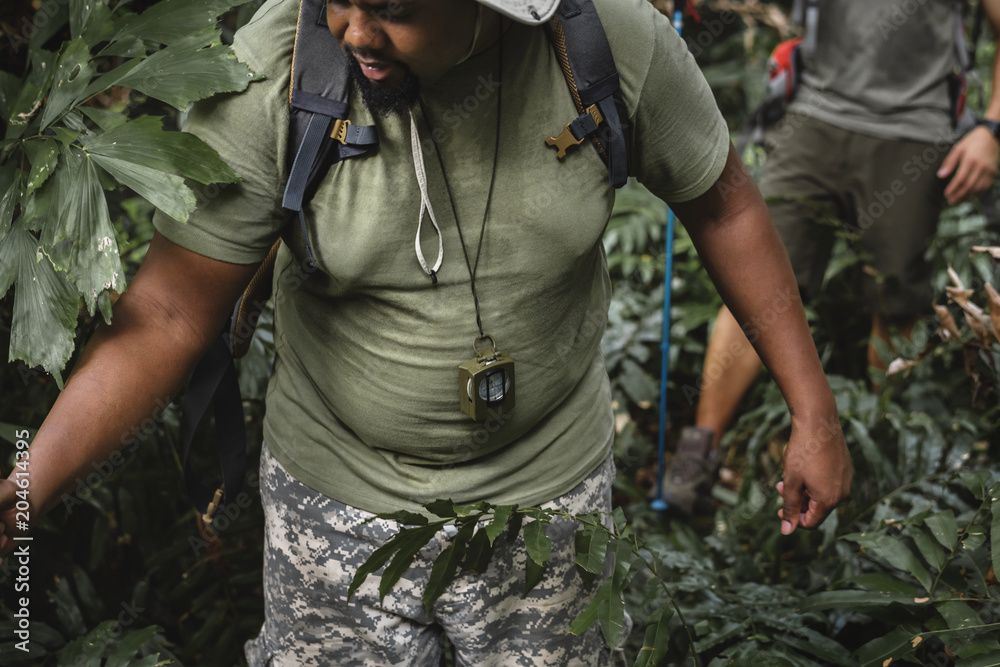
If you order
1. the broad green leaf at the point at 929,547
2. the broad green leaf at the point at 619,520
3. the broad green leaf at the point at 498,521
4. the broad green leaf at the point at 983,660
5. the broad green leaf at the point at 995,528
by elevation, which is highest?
the broad green leaf at the point at 498,521

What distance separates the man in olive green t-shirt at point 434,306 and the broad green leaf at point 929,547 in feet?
1.54

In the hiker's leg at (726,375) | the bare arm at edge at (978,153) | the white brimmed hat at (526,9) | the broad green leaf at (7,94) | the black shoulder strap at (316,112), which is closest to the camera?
the white brimmed hat at (526,9)

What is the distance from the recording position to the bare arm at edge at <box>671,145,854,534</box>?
174cm

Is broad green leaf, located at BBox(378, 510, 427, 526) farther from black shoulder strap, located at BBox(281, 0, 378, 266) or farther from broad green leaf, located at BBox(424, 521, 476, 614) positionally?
black shoulder strap, located at BBox(281, 0, 378, 266)

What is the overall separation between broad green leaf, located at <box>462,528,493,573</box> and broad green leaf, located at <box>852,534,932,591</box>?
3.44ft

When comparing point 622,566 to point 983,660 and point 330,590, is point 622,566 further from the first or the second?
point 983,660

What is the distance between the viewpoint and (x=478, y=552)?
5.29ft

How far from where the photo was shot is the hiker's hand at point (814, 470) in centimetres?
177

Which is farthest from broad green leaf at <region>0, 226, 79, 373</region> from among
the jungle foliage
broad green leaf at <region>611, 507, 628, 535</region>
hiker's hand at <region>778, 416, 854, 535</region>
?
hiker's hand at <region>778, 416, 854, 535</region>

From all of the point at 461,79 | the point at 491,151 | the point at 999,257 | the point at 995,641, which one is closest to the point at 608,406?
the point at 491,151

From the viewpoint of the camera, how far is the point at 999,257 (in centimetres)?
227

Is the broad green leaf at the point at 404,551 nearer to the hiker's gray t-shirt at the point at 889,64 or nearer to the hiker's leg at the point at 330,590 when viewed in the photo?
the hiker's leg at the point at 330,590

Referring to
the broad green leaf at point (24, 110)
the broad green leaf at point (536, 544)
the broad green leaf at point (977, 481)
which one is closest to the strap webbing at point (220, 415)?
the broad green leaf at point (24, 110)

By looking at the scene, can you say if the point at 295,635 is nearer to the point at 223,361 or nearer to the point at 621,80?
the point at 223,361
